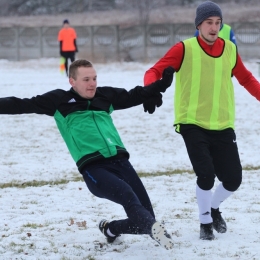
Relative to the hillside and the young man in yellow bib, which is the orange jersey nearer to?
the hillside

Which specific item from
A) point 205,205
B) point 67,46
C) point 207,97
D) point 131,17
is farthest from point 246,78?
point 131,17

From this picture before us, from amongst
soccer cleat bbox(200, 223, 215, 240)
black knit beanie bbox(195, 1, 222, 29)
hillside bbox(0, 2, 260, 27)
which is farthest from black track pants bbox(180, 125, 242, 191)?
hillside bbox(0, 2, 260, 27)

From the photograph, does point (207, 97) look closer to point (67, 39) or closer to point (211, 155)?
point (211, 155)

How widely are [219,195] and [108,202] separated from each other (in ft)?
5.86

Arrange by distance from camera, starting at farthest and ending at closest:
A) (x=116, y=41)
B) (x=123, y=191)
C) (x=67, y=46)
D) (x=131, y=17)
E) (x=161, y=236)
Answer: (x=131, y=17), (x=116, y=41), (x=67, y=46), (x=123, y=191), (x=161, y=236)

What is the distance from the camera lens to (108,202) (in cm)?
747

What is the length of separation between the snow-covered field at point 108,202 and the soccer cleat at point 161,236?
1.71 ft

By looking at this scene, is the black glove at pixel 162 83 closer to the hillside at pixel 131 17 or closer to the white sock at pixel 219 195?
the white sock at pixel 219 195

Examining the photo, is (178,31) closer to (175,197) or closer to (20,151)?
(20,151)

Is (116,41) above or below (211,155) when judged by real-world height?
above

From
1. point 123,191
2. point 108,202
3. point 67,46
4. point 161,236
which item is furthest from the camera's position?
point 67,46

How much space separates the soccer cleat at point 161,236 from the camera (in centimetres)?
470

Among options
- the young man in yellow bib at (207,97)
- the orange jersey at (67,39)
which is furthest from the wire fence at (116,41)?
the young man in yellow bib at (207,97)

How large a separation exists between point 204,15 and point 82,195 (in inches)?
120
